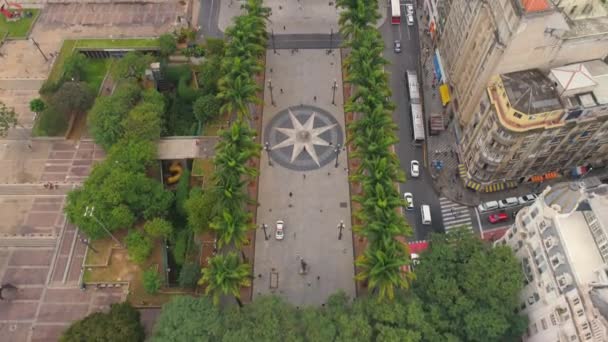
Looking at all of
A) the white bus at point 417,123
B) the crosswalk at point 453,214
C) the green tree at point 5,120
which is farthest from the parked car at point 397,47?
the green tree at point 5,120

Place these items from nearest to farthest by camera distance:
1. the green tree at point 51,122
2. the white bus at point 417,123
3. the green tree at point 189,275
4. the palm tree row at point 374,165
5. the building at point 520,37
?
the palm tree row at point 374,165, the building at point 520,37, the green tree at point 189,275, the green tree at point 51,122, the white bus at point 417,123

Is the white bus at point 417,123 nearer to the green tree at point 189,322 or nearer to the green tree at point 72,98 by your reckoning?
the green tree at point 189,322

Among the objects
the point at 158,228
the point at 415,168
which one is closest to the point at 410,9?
the point at 415,168

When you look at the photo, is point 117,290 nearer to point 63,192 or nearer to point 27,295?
point 27,295

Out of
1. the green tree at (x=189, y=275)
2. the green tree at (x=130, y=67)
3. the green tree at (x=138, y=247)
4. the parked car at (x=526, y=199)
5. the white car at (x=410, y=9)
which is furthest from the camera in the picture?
the white car at (x=410, y=9)

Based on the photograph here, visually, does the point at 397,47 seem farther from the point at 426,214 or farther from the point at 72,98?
the point at 72,98

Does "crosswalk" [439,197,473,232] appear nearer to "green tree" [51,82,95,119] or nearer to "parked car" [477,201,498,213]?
"parked car" [477,201,498,213]

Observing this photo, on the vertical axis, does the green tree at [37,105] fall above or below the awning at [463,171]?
above
